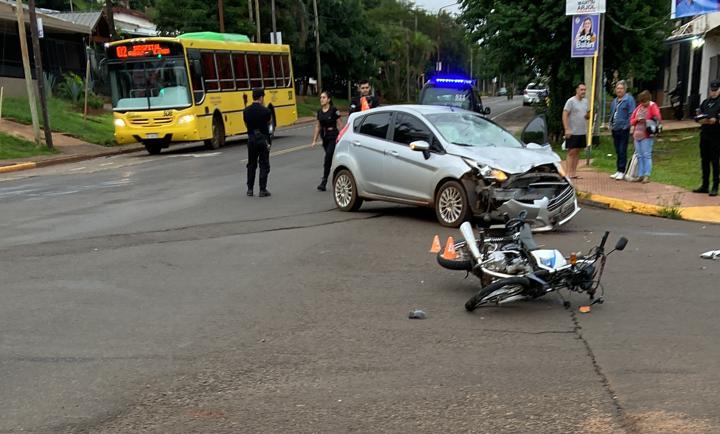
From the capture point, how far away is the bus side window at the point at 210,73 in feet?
77.2

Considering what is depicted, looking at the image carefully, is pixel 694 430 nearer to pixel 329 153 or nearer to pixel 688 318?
pixel 688 318

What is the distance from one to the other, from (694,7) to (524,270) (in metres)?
15.4

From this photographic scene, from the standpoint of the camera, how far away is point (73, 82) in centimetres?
3328

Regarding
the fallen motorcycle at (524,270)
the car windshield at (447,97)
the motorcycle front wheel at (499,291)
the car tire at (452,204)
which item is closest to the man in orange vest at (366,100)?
the car tire at (452,204)

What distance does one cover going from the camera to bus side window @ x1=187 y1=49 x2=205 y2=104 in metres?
22.9

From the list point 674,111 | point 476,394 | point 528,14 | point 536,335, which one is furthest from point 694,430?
point 674,111

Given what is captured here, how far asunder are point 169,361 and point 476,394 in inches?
84.9

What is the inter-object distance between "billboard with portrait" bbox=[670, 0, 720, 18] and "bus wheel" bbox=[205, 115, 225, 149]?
47.1 ft

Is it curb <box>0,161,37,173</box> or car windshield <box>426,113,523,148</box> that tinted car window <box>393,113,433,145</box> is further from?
curb <box>0,161,37,173</box>

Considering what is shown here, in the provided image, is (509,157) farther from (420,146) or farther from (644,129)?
(644,129)

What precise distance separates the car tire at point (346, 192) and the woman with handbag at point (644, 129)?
210 inches

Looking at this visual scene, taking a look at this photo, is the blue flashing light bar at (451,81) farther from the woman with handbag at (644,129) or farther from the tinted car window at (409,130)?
the tinted car window at (409,130)

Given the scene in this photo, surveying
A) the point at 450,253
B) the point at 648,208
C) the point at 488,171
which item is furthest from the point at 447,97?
the point at 450,253

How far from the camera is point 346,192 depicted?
1164 cm
